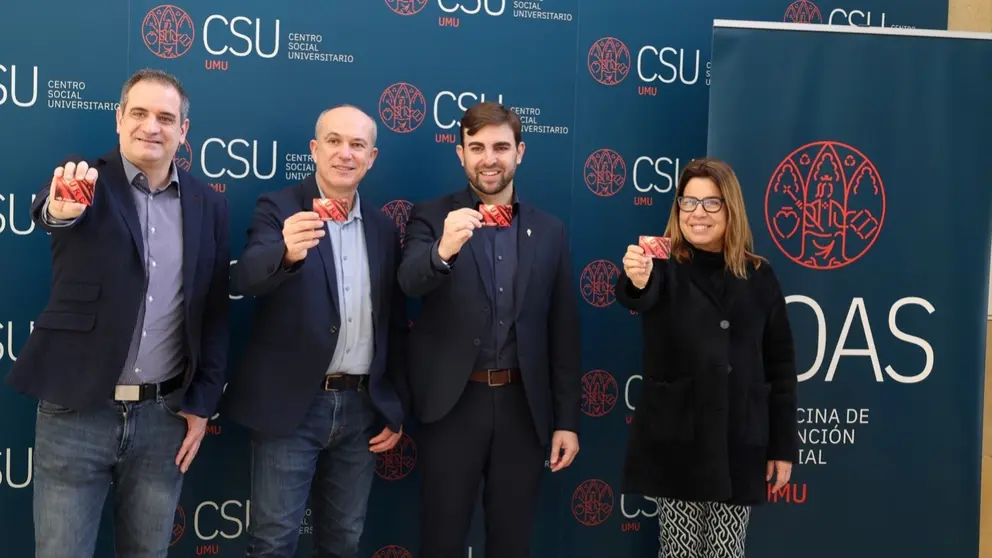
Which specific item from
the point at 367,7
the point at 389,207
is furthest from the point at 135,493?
the point at 367,7

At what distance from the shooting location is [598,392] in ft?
12.8

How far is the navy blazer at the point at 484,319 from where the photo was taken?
116 inches

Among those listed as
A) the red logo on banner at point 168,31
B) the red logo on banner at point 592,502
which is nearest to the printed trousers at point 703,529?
the red logo on banner at point 592,502

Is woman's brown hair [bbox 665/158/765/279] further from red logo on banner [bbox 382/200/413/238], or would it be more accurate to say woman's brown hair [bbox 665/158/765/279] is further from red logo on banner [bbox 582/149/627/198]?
red logo on banner [bbox 382/200/413/238]

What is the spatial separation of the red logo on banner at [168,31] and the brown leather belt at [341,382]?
1.67m

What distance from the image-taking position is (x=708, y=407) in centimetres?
284

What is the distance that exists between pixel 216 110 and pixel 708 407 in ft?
8.05

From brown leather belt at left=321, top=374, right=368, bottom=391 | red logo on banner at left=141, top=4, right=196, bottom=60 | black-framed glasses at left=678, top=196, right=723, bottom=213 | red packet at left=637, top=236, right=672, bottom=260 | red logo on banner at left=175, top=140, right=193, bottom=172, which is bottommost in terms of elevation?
brown leather belt at left=321, top=374, right=368, bottom=391

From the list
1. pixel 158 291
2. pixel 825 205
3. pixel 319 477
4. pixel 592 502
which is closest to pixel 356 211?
pixel 158 291

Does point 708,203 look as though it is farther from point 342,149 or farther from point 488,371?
point 342,149

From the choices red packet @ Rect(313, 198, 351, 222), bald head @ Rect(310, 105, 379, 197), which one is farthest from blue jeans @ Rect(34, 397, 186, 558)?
bald head @ Rect(310, 105, 379, 197)

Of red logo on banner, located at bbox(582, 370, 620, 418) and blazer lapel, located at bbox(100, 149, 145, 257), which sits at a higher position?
blazer lapel, located at bbox(100, 149, 145, 257)

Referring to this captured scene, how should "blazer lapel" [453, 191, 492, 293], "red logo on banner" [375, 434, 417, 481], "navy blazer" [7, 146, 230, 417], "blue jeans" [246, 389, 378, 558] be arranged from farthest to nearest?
"red logo on banner" [375, 434, 417, 481], "blazer lapel" [453, 191, 492, 293], "blue jeans" [246, 389, 378, 558], "navy blazer" [7, 146, 230, 417]

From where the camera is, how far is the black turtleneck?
2889 millimetres
